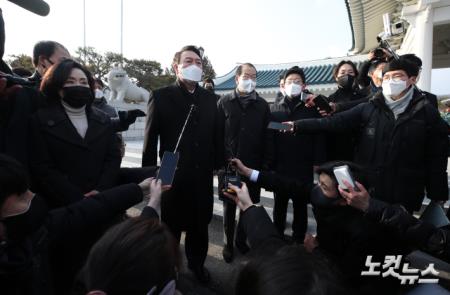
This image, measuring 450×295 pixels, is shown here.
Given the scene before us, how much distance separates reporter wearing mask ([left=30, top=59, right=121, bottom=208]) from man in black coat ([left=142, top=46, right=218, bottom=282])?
0.49 metres

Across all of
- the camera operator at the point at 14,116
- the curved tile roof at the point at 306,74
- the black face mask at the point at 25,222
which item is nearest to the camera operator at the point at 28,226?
the black face mask at the point at 25,222

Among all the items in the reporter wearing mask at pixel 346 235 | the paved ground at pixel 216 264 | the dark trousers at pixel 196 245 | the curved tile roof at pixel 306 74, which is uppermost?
the curved tile roof at pixel 306 74

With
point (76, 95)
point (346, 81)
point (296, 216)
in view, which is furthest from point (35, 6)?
point (346, 81)

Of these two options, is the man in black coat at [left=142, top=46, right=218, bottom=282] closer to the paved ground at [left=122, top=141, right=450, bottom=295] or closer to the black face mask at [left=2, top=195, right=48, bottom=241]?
the paved ground at [left=122, top=141, right=450, bottom=295]

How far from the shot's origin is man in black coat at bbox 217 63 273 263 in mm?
3176

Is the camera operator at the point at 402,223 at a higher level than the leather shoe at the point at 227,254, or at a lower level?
higher

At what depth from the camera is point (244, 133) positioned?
3.17m

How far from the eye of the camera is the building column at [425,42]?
6.11m

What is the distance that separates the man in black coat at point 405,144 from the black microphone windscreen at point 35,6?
7.45 ft

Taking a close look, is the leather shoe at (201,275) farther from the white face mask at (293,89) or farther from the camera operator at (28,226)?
the white face mask at (293,89)

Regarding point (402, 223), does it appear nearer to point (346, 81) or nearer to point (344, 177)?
point (344, 177)

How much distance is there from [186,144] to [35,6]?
159cm

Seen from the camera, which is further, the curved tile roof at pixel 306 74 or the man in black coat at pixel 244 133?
the curved tile roof at pixel 306 74

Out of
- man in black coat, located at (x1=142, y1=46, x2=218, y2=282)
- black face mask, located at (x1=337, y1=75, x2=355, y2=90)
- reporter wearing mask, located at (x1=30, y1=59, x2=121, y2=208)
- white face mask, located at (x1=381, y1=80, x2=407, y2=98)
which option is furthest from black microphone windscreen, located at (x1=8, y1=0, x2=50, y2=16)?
black face mask, located at (x1=337, y1=75, x2=355, y2=90)
